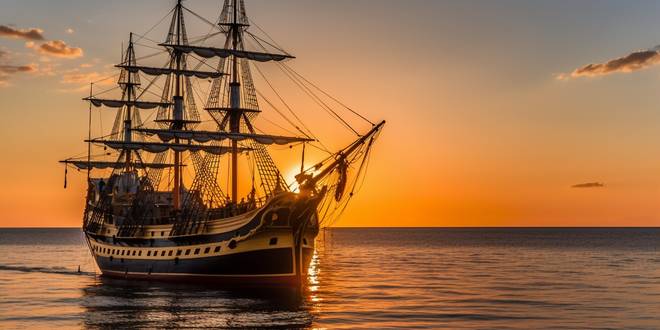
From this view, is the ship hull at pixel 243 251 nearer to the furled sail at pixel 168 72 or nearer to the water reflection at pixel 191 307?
the water reflection at pixel 191 307

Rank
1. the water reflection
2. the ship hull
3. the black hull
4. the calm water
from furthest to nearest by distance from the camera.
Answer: the black hull
the ship hull
the calm water
the water reflection

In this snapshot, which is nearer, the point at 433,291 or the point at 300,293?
the point at 300,293

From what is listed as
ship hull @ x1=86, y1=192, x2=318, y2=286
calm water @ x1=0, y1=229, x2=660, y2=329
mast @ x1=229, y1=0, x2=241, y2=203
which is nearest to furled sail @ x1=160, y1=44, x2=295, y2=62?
mast @ x1=229, y1=0, x2=241, y2=203

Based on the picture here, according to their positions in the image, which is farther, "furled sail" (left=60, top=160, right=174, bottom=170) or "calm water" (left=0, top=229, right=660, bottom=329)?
"furled sail" (left=60, top=160, right=174, bottom=170)

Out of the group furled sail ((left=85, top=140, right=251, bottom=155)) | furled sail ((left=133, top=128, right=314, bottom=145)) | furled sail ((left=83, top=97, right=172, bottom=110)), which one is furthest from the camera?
furled sail ((left=83, top=97, right=172, bottom=110))

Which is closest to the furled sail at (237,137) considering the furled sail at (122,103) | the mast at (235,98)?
the mast at (235,98)

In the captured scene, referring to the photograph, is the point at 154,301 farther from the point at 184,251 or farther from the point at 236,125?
the point at 236,125

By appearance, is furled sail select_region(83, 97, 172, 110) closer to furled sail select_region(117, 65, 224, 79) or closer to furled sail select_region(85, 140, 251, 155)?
furled sail select_region(117, 65, 224, 79)

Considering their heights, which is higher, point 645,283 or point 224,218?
point 224,218

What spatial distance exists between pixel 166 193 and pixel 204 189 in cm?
1649

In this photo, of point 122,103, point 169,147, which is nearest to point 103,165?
point 122,103

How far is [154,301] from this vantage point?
56.1m

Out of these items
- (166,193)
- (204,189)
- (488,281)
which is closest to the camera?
(204,189)

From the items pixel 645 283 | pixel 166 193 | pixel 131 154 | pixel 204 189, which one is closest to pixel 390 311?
pixel 204 189
